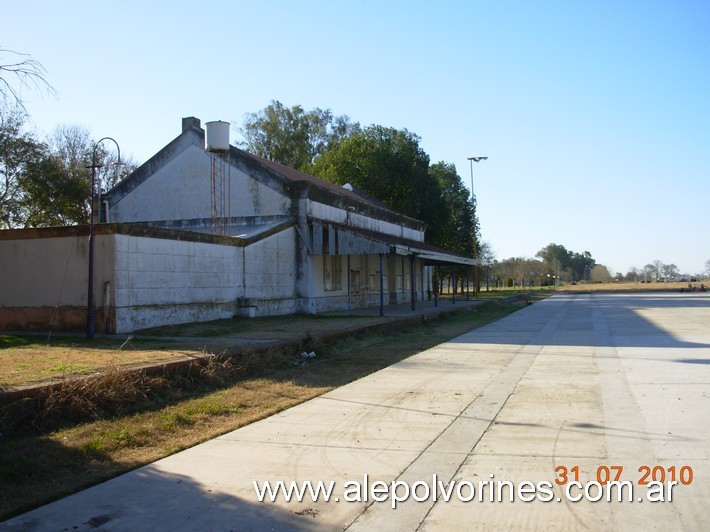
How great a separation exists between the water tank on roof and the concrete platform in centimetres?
1589

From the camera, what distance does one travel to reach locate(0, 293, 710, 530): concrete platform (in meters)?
4.70

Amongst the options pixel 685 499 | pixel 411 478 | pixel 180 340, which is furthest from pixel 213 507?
pixel 180 340

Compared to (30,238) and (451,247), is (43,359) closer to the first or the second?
(30,238)

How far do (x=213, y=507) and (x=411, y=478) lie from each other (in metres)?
1.73

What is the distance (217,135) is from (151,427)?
18.6 meters

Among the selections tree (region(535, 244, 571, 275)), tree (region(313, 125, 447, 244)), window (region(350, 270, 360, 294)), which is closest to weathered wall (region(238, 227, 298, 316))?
window (region(350, 270, 360, 294))

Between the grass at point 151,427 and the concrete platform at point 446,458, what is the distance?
0.33 meters

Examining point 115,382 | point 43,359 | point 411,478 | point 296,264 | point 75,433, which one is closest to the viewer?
point 411,478

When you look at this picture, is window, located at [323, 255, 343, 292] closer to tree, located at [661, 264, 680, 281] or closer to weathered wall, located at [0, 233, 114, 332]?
weathered wall, located at [0, 233, 114, 332]

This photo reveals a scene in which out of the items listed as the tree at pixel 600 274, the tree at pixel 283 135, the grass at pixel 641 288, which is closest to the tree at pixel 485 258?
the grass at pixel 641 288

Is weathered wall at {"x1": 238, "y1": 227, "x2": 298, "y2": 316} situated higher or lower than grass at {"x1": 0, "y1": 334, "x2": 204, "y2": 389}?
higher

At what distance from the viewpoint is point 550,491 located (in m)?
5.15

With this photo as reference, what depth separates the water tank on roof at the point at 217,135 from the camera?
24.5m

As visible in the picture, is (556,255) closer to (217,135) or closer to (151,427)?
(217,135)
